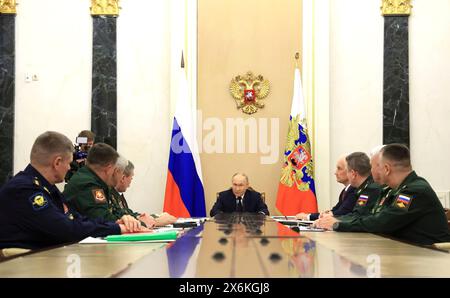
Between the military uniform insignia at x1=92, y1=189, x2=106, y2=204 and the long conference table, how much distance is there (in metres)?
1.63

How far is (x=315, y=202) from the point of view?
7.70 m

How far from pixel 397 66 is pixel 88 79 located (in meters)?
4.31

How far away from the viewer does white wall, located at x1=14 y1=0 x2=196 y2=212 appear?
8.26m

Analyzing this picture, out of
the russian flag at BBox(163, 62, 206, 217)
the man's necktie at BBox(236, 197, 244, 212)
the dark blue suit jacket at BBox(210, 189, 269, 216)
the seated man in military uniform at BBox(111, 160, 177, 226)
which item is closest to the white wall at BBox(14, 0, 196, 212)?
the russian flag at BBox(163, 62, 206, 217)

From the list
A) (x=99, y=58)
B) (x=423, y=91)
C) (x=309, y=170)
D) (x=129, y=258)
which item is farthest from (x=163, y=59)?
(x=129, y=258)

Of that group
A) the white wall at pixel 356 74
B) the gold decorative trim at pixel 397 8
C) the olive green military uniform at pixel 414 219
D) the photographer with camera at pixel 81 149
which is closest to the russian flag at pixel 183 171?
the photographer with camera at pixel 81 149

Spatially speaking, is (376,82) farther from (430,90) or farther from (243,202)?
(243,202)

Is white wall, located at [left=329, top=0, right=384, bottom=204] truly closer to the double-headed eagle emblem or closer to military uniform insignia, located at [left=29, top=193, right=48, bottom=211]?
the double-headed eagle emblem

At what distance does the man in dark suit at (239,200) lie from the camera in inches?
283

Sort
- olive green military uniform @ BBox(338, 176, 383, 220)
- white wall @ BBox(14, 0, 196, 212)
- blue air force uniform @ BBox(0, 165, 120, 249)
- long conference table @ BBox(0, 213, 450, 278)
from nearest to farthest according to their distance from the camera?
long conference table @ BBox(0, 213, 450, 278) → blue air force uniform @ BBox(0, 165, 120, 249) → olive green military uniform @ BBox(338, 176, 383, 220) → white wall @ BBox(14, 0, 196, 212)

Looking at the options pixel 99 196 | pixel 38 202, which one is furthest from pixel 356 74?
pixel 38 202

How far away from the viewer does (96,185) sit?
4.14 m

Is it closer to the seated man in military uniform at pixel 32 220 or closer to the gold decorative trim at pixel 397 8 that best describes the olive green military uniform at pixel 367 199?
the seated man in military uniform at pixel 32 220

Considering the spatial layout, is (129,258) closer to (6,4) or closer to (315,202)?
(315,202)
